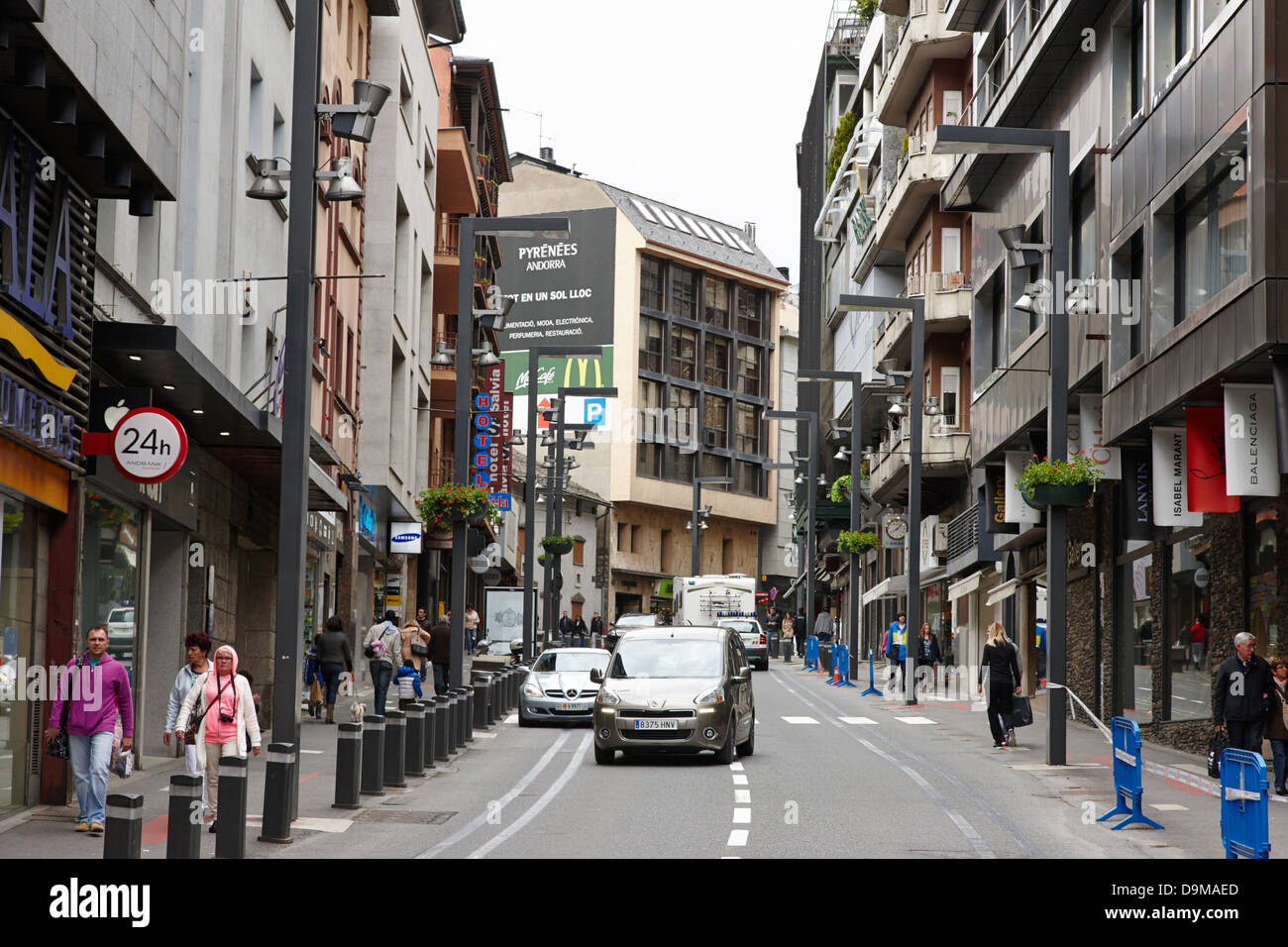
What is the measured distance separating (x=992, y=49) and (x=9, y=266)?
102 ft

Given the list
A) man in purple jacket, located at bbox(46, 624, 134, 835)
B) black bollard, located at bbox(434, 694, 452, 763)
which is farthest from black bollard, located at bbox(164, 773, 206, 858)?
black bollard, located at bbox(434, 694, 452, 763)

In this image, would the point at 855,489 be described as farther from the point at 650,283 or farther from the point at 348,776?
the point at 650,283

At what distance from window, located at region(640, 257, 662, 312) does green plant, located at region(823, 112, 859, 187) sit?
35.3 meters

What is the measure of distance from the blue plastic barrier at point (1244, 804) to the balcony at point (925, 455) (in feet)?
112

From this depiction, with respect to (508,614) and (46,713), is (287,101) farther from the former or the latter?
(508,614)

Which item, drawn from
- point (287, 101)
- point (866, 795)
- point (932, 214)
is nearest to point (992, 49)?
point (932, 214)

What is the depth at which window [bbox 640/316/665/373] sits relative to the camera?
4343 inches

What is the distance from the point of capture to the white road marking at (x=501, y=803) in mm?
13797

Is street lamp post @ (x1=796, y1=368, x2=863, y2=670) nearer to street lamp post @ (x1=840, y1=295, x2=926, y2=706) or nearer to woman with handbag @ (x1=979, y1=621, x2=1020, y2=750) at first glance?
street lamp post @ (x1=840, y1=295, x2=926, y2=706)

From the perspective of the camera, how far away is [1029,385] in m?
31.6

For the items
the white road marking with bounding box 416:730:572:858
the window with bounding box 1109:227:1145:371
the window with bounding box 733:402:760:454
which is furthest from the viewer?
the window with bounding box 733:402:760:454

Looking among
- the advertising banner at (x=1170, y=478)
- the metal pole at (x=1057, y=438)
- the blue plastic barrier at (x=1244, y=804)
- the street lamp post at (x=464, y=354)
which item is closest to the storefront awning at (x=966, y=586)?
the street lamp post at (x=464, y=354)

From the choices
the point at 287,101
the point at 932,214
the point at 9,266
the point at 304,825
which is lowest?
the point at 304,825

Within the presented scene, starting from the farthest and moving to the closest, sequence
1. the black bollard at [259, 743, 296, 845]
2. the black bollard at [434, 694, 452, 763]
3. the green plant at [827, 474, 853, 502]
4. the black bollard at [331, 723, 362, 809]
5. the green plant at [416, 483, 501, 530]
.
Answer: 1. the green plant at [827, 474, 853, 502]
2. the green plant at [416, 483, 501, 530]
3. the black bollard at [434, 694, 452, 763]
4. the black bollard at [331, 723, 362, 809]
5. the black bollard at [259, 743, 296, 845]
